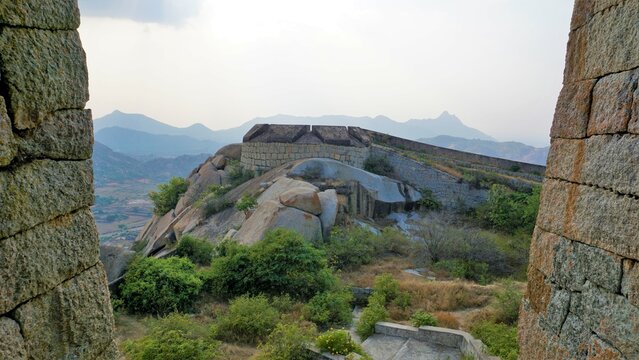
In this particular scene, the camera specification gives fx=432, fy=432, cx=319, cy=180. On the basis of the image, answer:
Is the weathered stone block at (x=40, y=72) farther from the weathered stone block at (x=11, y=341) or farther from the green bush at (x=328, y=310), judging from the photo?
the green bush at (x=328, y=310)

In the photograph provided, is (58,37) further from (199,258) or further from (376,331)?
(199,258)

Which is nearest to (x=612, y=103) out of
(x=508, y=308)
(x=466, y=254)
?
(x=508, y=308)

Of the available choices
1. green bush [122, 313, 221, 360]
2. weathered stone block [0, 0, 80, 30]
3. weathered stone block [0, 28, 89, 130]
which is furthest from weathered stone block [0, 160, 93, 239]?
green bush [122, 313, 221, 360]

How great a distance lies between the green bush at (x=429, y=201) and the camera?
Result: 677 inches

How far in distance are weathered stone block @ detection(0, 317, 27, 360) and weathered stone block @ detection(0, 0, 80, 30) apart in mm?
1183

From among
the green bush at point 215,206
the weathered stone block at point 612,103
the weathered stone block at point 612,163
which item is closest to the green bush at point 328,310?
the weathered stone block at point 612,163

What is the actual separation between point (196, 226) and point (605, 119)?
41.9ft

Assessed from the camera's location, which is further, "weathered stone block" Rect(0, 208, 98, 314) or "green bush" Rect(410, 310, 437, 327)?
"green bush" Rect(410, 310, 437, 327)

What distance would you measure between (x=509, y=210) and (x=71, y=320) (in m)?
15.8

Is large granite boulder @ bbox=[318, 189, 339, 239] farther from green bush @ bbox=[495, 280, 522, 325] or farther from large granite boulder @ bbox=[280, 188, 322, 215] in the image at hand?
green bush @ bbox=[495, 280, 522, 325]

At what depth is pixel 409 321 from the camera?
7957mm

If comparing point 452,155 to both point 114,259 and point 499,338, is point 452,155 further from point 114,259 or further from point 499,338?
point 114,259

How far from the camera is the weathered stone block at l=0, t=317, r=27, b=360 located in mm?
1660

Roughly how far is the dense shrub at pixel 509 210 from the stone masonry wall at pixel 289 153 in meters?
5.44
